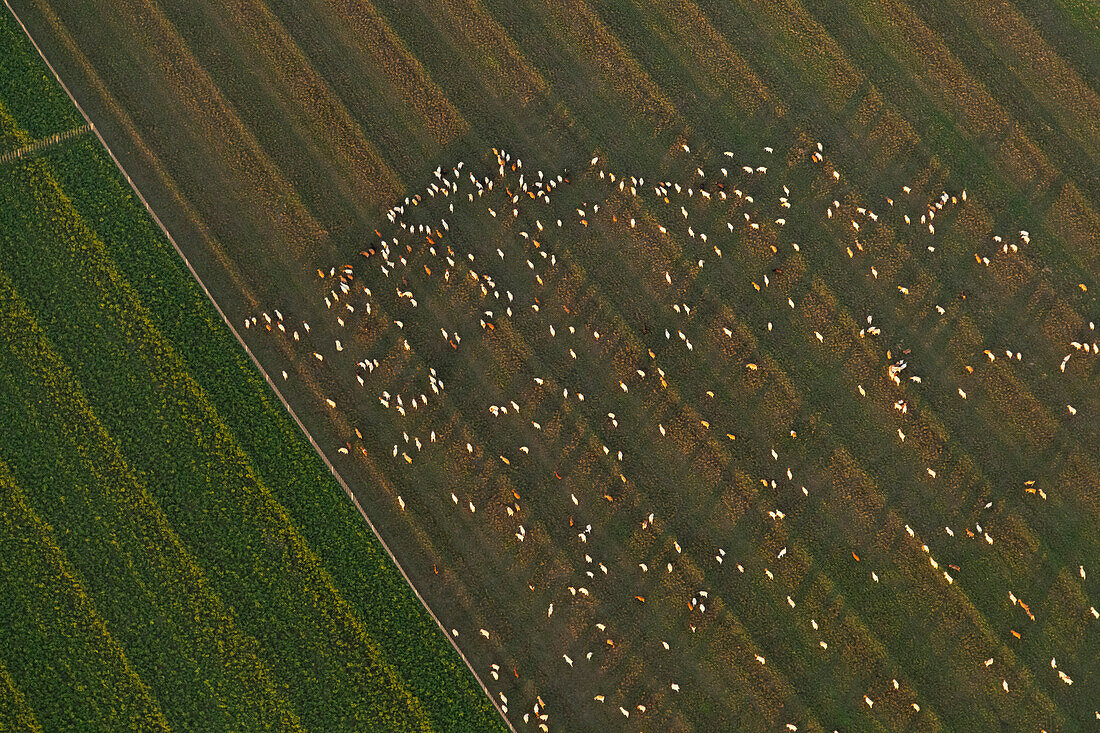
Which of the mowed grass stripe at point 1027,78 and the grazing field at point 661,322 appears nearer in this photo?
the grazing field at point 661,322

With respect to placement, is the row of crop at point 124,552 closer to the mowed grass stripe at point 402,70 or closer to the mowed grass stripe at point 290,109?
the mowed grass stripe at point 290,109

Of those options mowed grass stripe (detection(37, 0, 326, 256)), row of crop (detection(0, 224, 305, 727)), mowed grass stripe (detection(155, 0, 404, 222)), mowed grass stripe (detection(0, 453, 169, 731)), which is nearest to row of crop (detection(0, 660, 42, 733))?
mowed grass stripe (detection(0, 453, 169, 731))

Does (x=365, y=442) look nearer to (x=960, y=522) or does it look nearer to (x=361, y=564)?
(x=361, y=564)

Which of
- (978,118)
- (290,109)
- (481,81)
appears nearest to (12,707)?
(290,109)

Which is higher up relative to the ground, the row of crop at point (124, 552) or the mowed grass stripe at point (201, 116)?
the mowed grass stripe at point (201, 116)

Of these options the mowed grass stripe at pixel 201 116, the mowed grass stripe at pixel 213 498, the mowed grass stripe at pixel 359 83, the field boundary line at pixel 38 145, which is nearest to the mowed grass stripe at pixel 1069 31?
the mowed grass stripe at pixel 359 83

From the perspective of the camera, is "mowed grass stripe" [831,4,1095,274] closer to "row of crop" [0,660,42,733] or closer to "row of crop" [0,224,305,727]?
Answer: "row of crop" [0,224,305,727]
